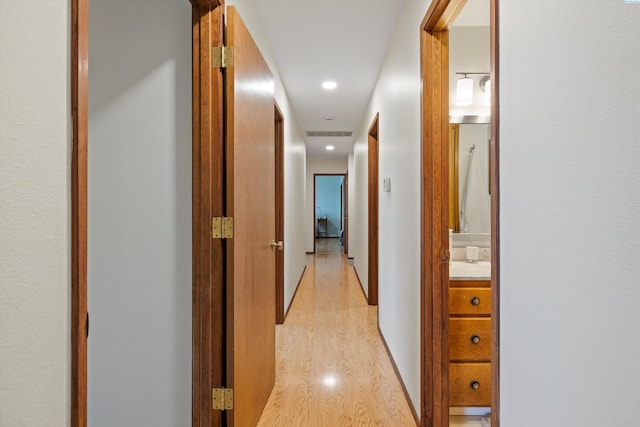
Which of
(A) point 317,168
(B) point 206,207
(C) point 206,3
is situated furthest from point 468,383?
(A) point 317,168

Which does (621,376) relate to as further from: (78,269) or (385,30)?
(385,30)

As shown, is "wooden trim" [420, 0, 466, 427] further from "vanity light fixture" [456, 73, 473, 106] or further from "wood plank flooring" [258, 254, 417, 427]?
"vanity light fixture" [456, 73, 473, 106]

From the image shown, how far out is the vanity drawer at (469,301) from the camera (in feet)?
6.49

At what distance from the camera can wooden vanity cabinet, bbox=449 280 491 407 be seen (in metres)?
1.96

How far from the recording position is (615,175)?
2.03 feet

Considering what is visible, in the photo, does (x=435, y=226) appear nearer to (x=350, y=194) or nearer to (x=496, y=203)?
(x=496, y=203)

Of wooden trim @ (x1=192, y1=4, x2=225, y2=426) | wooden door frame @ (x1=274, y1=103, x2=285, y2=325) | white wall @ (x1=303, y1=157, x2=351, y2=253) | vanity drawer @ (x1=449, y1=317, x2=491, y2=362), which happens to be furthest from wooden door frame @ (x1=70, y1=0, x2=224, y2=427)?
white wall @ (x1=303, y1=157, x2=351, y2=253)

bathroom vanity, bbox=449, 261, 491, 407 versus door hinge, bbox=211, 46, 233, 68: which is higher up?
door hinge, bbox=211, 46, 233, 68

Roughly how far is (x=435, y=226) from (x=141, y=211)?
1347 millimetres

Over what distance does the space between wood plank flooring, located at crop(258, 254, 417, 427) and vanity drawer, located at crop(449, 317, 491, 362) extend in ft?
1.54

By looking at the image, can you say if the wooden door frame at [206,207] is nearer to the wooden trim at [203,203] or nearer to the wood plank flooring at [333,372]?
the wooden trim at [203,203]

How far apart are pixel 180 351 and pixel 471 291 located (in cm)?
151

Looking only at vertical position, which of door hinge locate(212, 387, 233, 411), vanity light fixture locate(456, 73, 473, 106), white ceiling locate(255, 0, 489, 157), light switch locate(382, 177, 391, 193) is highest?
white ceiling locate(255, 0, 489, 157)

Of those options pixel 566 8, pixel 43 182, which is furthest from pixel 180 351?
pixel 566 8
